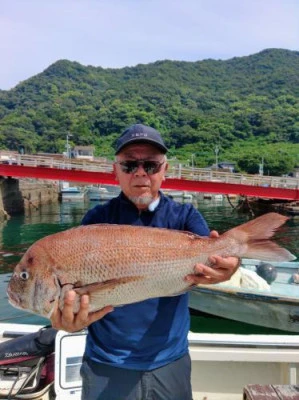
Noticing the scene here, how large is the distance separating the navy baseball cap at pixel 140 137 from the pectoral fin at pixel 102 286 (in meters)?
0.76

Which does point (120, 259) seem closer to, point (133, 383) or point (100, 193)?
point (133, 383)

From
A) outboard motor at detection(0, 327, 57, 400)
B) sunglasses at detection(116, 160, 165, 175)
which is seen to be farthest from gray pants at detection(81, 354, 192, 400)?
outboard motor at detection(0, 327, 57, 400)

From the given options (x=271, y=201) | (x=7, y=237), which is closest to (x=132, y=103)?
(x=271, y=201)

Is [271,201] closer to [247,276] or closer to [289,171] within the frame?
[247,276]

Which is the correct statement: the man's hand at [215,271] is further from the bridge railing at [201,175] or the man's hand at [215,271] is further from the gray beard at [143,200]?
the bridge railing at [201,175]

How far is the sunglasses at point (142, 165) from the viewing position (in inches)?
96.0

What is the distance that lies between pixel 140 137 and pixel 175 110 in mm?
149102

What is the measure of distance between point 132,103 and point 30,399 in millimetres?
149044

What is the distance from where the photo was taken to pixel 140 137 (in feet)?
7.79

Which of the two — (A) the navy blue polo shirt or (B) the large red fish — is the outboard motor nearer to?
(A) the navy blue polo shirt

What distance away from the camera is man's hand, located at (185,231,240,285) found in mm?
2178

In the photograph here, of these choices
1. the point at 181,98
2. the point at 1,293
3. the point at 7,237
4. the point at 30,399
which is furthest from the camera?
the point at 181,98

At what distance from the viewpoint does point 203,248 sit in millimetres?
2266

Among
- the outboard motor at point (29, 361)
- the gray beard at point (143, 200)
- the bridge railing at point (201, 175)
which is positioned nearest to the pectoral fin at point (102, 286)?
the gray beard at point (143, 200)
